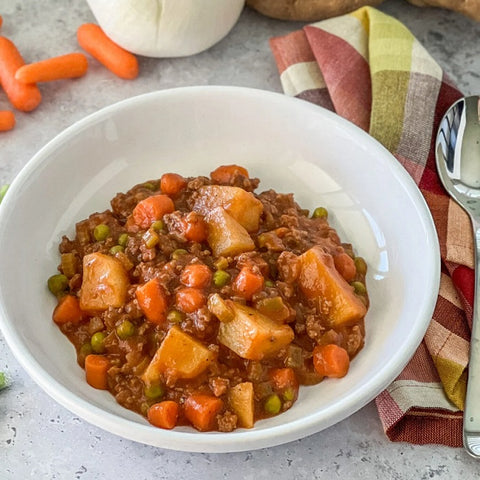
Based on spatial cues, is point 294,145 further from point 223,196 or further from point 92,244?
point 92,244

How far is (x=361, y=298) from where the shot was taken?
3.71 m

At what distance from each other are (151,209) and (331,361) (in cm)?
113

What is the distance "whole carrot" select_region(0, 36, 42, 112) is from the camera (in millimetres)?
4793

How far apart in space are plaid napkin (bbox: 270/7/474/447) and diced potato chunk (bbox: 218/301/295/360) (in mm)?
601

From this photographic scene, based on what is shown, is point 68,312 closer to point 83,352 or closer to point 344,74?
point 83,352

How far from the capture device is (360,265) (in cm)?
389

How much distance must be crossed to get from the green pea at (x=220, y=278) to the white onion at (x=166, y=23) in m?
1.80

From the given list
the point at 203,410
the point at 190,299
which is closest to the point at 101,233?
the point at 190,299

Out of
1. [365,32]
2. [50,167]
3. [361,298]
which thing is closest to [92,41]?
[50,167]

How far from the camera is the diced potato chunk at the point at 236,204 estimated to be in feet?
12.4

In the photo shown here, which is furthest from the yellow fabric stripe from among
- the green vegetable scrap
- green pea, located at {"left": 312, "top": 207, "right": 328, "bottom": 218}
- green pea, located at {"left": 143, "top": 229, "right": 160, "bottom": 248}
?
the green vegetable scrap

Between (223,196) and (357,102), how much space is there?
4.08ft

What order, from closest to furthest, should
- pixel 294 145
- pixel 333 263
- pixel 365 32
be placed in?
pixel 333 263 < pixel 294 145 < pixel 365 32

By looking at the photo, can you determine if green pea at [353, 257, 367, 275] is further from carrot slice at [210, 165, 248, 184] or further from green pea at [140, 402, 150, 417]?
green pea at [140, 402, 150, 417]
